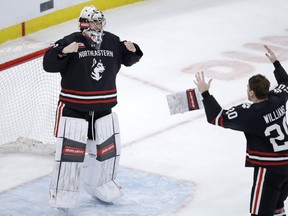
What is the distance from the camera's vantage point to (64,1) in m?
9.48

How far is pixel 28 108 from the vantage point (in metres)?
6.66

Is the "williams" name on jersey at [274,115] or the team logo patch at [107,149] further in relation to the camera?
the team logo patch at [107,149]

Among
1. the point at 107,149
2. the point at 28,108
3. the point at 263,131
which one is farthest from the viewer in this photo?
the point at 28,108

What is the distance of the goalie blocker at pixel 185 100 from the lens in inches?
204

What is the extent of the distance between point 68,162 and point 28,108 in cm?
132

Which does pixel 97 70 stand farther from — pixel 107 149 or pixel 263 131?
pixel 263 131

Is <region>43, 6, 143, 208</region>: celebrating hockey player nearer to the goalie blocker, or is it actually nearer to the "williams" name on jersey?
the goalie blocker

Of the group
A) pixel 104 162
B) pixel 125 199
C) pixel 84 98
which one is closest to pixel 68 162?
pixel 104 162

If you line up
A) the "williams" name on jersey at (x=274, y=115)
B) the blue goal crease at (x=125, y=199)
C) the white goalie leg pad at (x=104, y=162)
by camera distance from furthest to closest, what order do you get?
1. the blue goal crease at (x=125, y=199)
2. the white goalie leg pad at (x=104, y=162)
3. the "williams" name on jersey at (x=274, y=115)

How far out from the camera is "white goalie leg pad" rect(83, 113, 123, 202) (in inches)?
217

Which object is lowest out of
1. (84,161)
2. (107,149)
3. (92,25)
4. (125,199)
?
(125,199)

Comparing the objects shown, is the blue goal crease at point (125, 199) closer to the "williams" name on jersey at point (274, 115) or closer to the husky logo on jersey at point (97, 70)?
the husky logo on jersey at point (97, 70)

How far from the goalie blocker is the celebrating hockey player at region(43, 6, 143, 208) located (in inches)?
16.9

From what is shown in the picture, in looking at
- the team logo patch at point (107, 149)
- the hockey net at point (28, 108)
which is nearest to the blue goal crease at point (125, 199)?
the team logo patch at point (107, 149)
